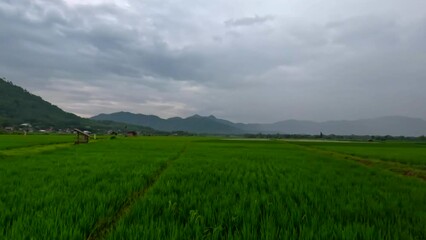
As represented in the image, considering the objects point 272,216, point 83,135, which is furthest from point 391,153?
point 83,135

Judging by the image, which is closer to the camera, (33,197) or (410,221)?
(410,221)

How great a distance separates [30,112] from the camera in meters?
170

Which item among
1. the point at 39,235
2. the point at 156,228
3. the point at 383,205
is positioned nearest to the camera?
the point at 39,235

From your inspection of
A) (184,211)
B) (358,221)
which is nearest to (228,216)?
(184,211)

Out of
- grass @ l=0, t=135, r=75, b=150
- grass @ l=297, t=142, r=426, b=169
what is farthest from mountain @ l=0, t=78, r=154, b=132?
grass @ l=297, t=142, r=426, b=169

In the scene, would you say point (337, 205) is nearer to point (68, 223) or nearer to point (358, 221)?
point (358, 221)

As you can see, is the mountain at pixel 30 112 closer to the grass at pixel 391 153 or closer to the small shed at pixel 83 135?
the small shed at pixel 83 135

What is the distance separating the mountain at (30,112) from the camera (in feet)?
501

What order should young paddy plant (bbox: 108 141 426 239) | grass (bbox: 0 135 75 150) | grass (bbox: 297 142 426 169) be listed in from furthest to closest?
grass (bbox: 0 135 75 150) < grass (bbox: 297 142 426 169) < young paddy plant (bbox: 108 141 426 239)

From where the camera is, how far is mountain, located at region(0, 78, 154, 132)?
153 meters

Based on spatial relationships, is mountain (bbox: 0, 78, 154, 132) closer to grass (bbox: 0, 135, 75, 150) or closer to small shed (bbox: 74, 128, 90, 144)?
grass (bbox: 0, 135, 75, 150)

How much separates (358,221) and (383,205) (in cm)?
159

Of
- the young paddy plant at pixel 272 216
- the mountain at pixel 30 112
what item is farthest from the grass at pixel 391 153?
the mountain at pixel 30 112

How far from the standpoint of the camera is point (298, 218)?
459cm
